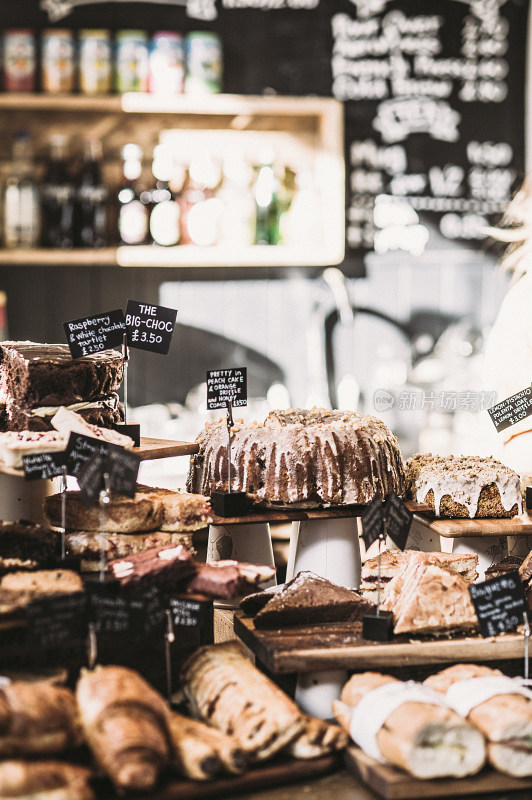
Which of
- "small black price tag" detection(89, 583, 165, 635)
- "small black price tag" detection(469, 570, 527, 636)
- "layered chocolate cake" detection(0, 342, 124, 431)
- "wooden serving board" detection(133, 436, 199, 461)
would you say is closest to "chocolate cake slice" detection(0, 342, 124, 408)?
"layered chocolate cake" detection(0, 342, 124, 431)

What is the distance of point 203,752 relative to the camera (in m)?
1.30

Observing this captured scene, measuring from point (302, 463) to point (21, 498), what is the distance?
0.60 m

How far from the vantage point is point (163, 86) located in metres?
3.44

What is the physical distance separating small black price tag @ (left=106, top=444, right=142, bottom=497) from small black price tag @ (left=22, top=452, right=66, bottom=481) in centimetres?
10

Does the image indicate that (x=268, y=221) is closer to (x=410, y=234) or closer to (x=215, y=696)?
(x=410, y=234)

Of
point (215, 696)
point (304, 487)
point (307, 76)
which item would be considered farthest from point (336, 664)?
point (307, 76)

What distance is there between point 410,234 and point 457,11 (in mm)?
961

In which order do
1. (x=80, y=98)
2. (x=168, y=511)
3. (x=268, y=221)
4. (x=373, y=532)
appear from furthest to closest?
(x=268, y=221), (x=80, y=98), (x=168, y=511), (x=373, y=532)

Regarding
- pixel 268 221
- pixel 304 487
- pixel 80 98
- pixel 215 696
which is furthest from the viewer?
pixel 268 221

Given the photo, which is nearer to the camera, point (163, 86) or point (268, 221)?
point (163, 86)

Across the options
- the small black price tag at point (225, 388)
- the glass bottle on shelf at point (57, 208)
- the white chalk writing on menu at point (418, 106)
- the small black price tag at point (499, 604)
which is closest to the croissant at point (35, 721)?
the small black price tag at point (499, 604)

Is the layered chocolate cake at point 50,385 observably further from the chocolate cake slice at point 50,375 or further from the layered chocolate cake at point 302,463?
the layered chocolate cake at point 302,463

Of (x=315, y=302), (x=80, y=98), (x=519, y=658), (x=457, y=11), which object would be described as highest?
(x=457, y=11)

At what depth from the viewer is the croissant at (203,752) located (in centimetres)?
129
